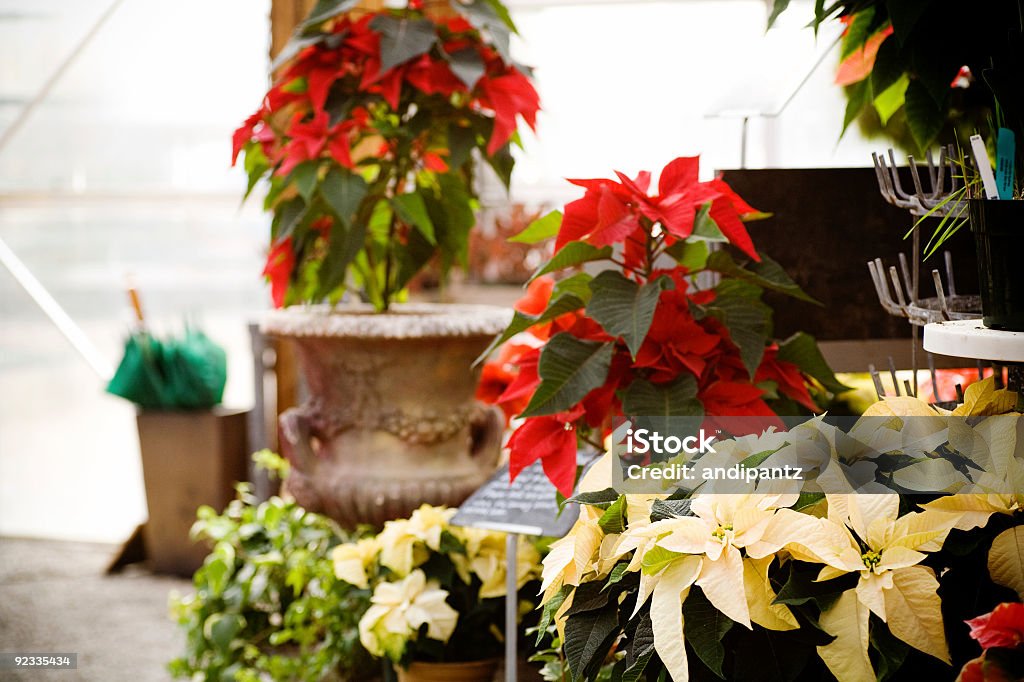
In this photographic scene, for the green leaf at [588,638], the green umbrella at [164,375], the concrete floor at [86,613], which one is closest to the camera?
the green leaf at [588,638]

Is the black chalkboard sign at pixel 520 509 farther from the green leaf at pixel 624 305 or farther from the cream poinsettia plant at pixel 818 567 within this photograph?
the cream poinsettia plant at pixel 818 567

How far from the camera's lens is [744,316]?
0.98 metres

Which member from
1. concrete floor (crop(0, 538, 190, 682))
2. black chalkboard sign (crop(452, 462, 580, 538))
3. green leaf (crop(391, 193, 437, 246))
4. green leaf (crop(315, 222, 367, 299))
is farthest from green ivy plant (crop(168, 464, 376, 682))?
green leaf (crop(391, 193, 437, 246))

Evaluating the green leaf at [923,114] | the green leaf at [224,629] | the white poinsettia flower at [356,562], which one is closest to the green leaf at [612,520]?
A: the green leaf at [923,114]

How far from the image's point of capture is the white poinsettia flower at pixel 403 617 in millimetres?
1321

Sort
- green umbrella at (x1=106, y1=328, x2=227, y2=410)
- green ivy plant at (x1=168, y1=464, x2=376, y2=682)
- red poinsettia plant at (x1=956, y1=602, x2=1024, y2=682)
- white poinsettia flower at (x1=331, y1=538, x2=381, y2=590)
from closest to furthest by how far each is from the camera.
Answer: red poinsettia plant at (x1=956, y1=602, x2=1024, y2=682)
white poinsettia flower at (x1=331, y1=538, x2=381, y2=590)
green ivy plant at (x1=168, y1=464, x2=376, y2=682)
green umbrella at (x1=106, y1=328, x2=227, y2=410)

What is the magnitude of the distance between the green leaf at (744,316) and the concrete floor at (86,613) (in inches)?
58.1

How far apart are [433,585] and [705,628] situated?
83 centimetres

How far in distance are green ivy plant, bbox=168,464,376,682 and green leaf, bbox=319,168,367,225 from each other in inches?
22.4

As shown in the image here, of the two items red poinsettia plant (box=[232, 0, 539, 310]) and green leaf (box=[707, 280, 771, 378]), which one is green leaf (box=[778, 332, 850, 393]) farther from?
red poinsettia plant (box=[232, 0, 539, 310])

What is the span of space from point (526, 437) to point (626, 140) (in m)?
1.80

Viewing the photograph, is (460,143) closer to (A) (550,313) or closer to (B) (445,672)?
(A) (550,313)

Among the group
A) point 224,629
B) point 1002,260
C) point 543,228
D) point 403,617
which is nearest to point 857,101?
point 543,228

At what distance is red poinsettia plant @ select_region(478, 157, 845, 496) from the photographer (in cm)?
93
